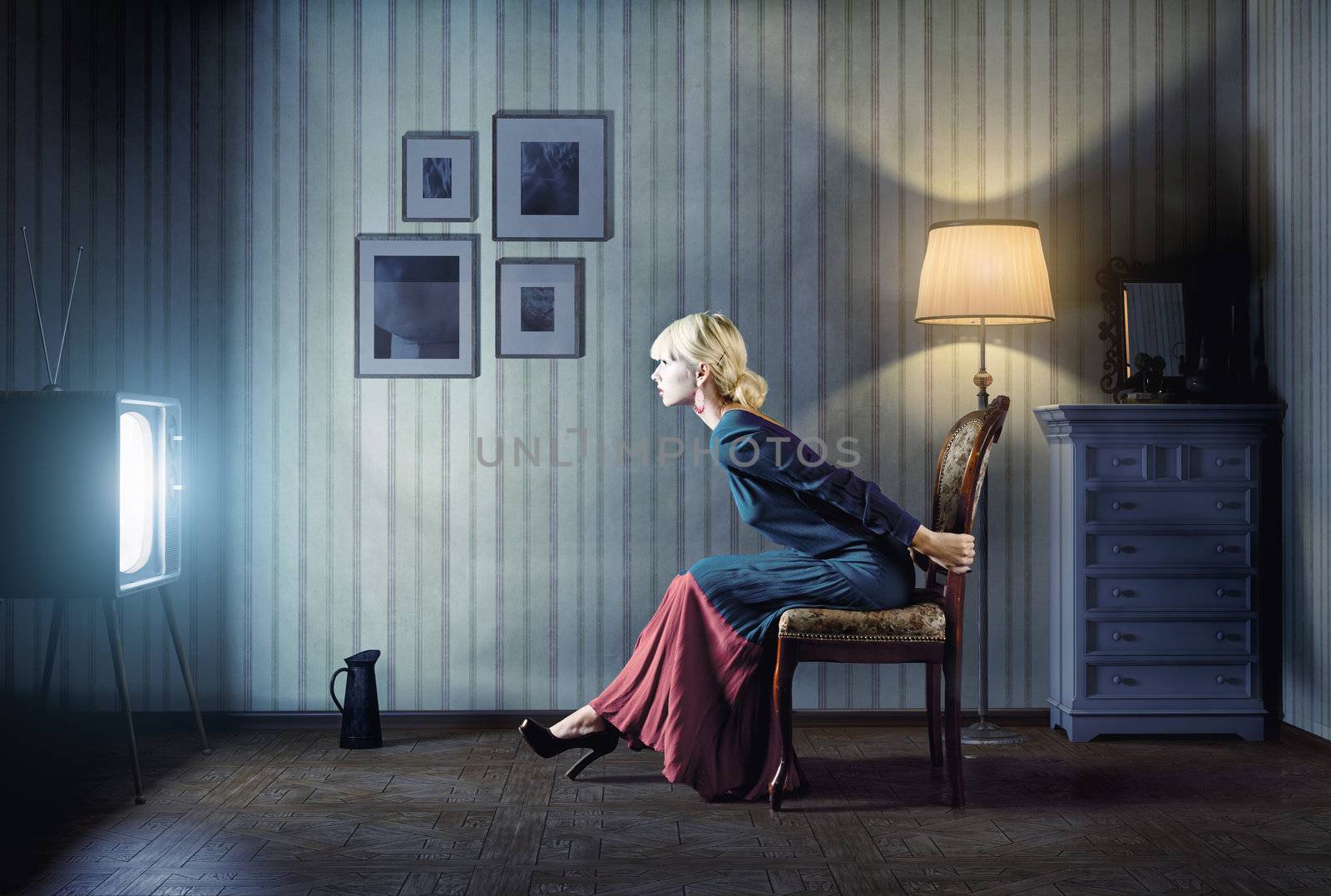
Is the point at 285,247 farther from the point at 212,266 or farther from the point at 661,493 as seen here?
the point at 661,493

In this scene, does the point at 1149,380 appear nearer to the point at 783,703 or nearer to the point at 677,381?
the point at 677,381

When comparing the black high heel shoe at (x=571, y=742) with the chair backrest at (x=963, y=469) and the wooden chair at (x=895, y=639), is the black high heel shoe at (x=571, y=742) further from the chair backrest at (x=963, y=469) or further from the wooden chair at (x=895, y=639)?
the chair backrest at (x=963, y=469)

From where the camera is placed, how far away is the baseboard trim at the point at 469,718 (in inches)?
156

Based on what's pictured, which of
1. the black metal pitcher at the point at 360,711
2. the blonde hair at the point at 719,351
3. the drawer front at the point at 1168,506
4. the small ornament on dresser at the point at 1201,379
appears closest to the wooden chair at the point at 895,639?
the blonde hair at the point at 719,351

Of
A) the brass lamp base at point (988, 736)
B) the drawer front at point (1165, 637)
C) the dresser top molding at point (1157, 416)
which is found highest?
the dresser top molding at point (1157, 416)

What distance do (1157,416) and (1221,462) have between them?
0.98 ft

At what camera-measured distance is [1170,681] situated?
12.2 ft

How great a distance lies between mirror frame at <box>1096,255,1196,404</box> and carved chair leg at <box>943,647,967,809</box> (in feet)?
5.07

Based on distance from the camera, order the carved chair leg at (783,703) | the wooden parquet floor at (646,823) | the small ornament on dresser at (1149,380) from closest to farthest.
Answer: the wooden parquet floor at (646,823)
the carved chair leg at (783,703)
the small ornament on dresser at (1149,380)

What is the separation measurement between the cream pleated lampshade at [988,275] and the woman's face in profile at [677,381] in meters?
0.98

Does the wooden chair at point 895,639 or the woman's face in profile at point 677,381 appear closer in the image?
the wooden chair at point 895,639

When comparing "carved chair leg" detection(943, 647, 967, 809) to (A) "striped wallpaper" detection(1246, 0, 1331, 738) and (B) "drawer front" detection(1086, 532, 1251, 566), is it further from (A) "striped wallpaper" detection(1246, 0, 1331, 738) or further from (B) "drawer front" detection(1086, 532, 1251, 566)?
(A) "striped wallpaper" detection(1246, 0, 1331, 738)

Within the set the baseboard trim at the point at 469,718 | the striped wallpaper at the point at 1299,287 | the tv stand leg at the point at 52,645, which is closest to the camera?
the tv stand leg at the point at 52,645

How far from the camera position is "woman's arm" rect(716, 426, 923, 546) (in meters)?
2.94
